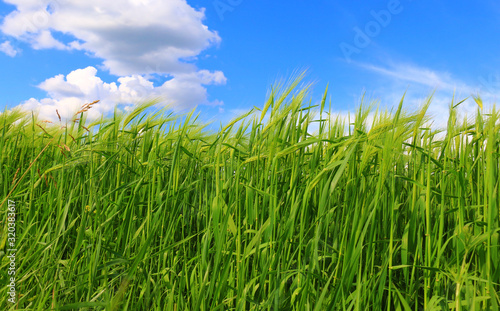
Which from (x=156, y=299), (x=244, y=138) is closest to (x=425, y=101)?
(x=244, y=138)

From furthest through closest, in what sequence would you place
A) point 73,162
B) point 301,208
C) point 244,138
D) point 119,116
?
point 119,116, point 244,138, point 73,162, point 301,208

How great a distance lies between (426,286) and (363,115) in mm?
708

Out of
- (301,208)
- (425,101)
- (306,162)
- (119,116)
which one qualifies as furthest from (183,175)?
(425,101)

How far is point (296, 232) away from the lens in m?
1.29

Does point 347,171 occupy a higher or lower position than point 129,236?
higher

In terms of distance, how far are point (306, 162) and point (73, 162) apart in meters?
0.90

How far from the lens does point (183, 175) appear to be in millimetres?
1804

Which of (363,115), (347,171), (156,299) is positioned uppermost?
(363,115)

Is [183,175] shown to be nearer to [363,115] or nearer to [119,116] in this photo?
[119,116]

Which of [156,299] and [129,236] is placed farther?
[129,236]

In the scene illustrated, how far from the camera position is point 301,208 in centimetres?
118

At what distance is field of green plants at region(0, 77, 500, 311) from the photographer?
3.48 ft

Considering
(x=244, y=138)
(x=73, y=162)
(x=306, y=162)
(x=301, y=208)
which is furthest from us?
(x=244, y=138)

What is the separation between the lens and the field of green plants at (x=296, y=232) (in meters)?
1.06
